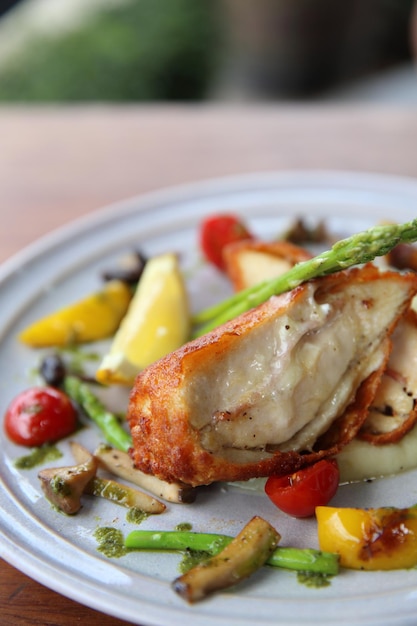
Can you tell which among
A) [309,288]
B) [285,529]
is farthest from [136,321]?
[285,529]

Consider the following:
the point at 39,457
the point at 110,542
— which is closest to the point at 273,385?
the point at 110,542

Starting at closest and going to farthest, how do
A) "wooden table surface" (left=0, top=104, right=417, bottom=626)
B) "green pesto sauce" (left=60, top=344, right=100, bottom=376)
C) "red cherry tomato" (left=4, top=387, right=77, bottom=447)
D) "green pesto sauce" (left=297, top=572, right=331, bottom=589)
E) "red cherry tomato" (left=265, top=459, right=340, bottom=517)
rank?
"green pesto sauce" (left=297, top=572, right=331, bottom=589) < "red cherry tomato" (left=265, top=459, right=340, bottom=517) < "red cherry tomato" (left=4, top=387, right=77, bottom=447) < "green pesto sauce" (left=60, top=344, right=100, bottom=376) < "wooden table surface" (left=0, top=104, right=417, bottom=626)

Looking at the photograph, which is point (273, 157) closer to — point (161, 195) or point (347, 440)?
point (161, 195)

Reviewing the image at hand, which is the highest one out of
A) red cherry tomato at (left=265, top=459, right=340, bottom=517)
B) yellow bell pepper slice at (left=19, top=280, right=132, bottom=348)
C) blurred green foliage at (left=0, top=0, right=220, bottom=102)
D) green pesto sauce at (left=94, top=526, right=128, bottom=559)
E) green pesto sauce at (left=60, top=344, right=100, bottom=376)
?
blurred green foliage at (left=0, top=0, right=220, bottom=102)

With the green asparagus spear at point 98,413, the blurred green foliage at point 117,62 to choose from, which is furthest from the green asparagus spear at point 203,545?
the blurred green foliage at point 117,62

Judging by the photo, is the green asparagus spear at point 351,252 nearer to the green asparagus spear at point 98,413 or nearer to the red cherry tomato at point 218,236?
the green asparagus spear at point 98,413

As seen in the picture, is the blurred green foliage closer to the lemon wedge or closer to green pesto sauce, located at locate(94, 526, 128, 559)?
the lemon wedge

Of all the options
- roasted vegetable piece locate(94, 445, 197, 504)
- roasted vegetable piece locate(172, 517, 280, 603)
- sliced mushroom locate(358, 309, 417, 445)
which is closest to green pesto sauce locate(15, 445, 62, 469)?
roasted vegetable piece locate(94, 445, 197, 504)
